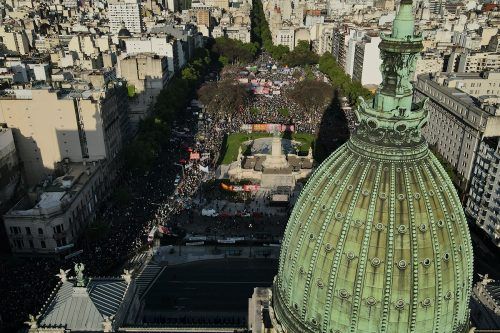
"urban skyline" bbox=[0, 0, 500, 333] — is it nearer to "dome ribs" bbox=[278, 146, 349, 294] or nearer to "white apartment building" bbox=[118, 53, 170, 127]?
"dome ribs" bbox=[278, 146, 349, 294]

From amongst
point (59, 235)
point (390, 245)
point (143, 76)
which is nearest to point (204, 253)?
point (59, 235)

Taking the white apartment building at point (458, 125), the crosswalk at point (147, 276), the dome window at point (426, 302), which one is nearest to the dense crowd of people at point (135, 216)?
the crosswalk at point (147, 276)

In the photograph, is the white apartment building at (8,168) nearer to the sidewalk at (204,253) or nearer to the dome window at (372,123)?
the sidewalk at (204,253)

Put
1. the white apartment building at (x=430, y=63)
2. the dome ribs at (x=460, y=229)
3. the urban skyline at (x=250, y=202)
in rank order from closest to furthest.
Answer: the urban skyline at (x=250, y=202) → the dome ribs at (x=460, y=229) → the white apartment building at (x=430, y=63)

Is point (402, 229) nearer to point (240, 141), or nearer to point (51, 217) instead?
point (51, 217)

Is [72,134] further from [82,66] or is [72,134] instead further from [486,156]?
[486,156]

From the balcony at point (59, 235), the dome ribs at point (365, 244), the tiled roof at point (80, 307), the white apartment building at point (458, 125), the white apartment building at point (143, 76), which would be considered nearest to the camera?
the dome ribs at point (365, 244)

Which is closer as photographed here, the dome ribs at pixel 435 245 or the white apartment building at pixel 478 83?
the dome ribs at pixel 435 245

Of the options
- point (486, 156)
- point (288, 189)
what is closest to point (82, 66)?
point (288, 189)
